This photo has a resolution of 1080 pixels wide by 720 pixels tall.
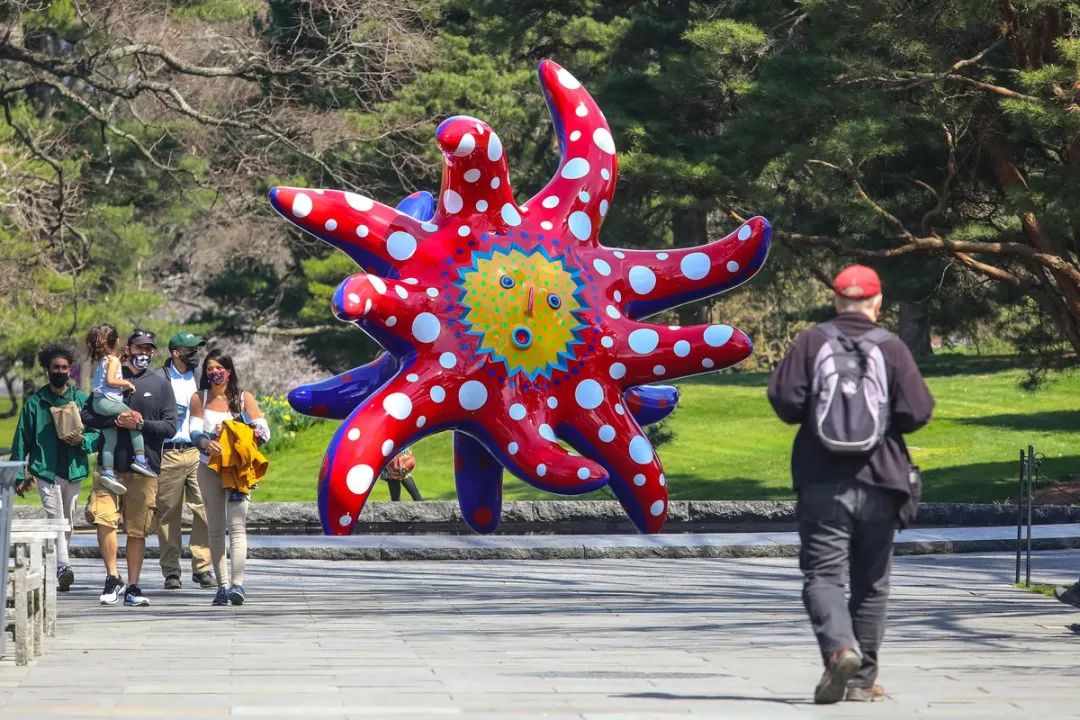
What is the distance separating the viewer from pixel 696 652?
8.32 metres

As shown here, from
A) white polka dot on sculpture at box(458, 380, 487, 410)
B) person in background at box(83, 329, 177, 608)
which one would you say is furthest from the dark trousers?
person in background at box(83, 329, 177, 608)

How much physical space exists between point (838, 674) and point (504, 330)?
5249mm

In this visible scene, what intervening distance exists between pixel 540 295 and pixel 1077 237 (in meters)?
10.1

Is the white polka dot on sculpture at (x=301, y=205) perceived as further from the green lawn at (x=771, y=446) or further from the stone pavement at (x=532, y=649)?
the green lawn at (x=771, y=446)

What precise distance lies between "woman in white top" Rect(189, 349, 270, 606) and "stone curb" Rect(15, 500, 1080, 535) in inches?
231

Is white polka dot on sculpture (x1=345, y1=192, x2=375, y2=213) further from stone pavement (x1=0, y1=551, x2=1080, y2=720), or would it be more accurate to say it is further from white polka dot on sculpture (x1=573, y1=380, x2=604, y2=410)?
stone pavement (x1=0, y1=551, x2=1080, y2=720)

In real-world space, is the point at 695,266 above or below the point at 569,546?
above

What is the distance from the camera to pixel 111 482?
11.3 metres

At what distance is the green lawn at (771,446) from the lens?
23.0 meters

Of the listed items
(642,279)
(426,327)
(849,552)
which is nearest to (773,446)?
(642,279)

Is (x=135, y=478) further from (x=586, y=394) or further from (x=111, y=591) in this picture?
(x=586, y=394)

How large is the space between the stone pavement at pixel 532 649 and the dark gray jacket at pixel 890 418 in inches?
34.4

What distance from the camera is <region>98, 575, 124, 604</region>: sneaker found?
11.2 meters

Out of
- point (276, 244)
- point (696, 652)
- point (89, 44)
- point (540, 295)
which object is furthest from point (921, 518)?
point (276, 244)
